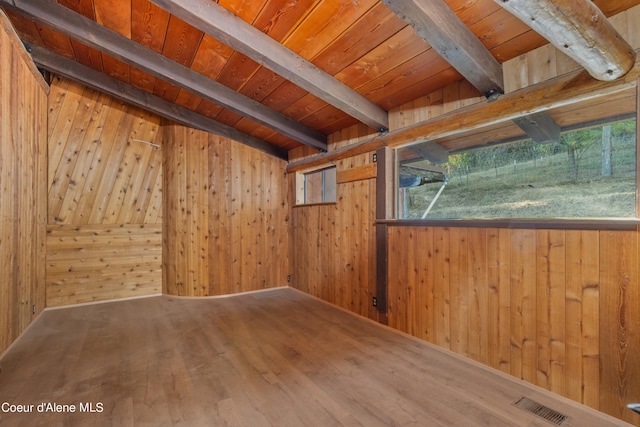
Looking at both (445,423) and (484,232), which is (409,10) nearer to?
(484,232)

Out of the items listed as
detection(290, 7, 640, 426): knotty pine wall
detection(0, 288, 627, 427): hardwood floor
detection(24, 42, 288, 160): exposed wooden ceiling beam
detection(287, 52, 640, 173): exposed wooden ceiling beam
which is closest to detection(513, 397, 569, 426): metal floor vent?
detection(0, 288, 627, 427): hardwood floor

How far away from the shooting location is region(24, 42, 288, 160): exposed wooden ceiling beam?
3.00 m

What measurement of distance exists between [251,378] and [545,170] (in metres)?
2.50

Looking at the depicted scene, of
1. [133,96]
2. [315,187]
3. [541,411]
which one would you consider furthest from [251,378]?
[133,96]

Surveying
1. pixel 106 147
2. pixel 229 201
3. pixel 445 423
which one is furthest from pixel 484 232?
pixel 106 147

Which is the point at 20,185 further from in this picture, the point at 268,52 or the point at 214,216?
the point at 268,52

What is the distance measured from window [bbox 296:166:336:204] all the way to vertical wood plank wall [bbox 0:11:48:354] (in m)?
3.10

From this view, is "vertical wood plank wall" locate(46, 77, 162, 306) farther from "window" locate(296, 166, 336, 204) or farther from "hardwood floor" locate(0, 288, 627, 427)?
"window" locate(296, 166, 336, 204)

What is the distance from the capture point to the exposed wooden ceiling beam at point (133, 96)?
3002 mm

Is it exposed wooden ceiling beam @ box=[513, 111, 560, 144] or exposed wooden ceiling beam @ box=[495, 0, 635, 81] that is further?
exposed wooden ceiling beam @ box=[513, 111, 560, 144]

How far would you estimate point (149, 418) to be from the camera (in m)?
1.64

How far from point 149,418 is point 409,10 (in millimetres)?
2690

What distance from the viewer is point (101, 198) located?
156 inches

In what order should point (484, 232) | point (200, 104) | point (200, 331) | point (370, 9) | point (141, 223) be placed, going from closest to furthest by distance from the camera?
point (370, 9), point (484, 232), point (200, 331), point (200, 104), point (141, 223)
